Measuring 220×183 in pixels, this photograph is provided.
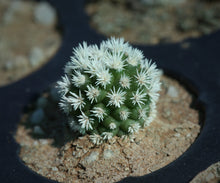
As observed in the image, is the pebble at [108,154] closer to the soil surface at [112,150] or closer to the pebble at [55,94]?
the soil surface at [112,150]

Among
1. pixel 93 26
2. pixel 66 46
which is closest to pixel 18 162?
pixel 66 46

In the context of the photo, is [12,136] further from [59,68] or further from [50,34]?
[50,34]

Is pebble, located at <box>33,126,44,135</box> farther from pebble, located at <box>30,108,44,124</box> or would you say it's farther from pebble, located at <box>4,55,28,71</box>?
pebble, located at <box>4,55,28,71</box>

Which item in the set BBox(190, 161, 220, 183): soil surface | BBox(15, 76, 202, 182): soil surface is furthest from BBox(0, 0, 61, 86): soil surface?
BBox(190, 161, 220, 183): soil surface

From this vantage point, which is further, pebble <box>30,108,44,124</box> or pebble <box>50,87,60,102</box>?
pebble <box>50,87,60,102</box>

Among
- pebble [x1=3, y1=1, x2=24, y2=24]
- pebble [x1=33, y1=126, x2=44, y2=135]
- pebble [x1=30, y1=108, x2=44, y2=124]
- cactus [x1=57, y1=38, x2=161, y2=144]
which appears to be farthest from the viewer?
pebble [x1=3, y1=1, x2=24, y2=24]

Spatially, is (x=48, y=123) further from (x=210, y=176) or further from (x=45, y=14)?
(x=45, y=14)

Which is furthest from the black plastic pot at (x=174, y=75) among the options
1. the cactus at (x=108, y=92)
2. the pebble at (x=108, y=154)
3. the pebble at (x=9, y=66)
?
the pebble at (x=9, y=66)
